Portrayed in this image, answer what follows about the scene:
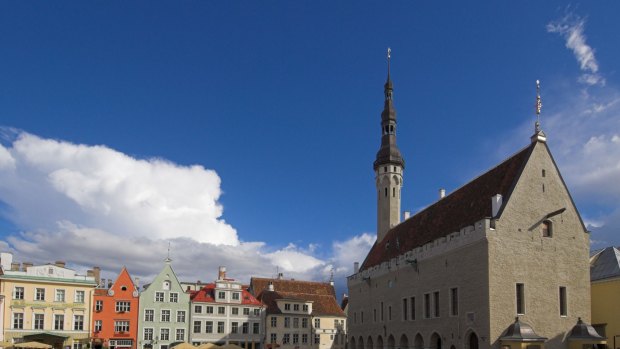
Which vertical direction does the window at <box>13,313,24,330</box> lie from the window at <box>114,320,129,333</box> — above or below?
above

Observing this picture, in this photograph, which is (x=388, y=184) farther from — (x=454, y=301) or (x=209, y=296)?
(x=454, y=301)

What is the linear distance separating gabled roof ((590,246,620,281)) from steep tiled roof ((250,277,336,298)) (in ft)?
130

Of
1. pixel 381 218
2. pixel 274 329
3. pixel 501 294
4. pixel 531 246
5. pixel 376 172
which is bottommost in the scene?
pixel 274 329

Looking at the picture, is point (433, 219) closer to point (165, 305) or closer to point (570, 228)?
point (570, 228)

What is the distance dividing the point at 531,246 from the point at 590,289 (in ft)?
20.0

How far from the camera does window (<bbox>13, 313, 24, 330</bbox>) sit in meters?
52.6

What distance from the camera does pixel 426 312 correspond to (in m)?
45.4

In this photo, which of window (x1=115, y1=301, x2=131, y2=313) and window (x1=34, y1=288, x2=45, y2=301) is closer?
window (x1=34, y1=288, x2=45, y2=301)

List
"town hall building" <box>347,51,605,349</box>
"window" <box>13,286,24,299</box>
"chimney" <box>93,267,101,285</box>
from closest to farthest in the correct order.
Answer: "town hall building" <box>347,51,605,349</box>, "window" <box>13,286,24,299</box>, "chimney" <box>93,267,101,285</box>

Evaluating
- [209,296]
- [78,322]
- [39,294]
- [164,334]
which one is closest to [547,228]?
[209,296]

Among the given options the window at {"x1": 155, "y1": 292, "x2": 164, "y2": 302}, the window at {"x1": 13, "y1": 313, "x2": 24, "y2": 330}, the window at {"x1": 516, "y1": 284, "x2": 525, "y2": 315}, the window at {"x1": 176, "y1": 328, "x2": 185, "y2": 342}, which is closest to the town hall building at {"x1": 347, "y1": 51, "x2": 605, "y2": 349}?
the window at {"x1": 516, "y1": 284, "x2": 525, "y2": 315}

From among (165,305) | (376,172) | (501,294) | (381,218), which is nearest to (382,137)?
(376,172)

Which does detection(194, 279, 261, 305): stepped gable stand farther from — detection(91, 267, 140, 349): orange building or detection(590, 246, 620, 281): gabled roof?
detection(590, 246, 620, 281): gabled roof

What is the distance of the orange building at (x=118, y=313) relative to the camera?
2245 inches
